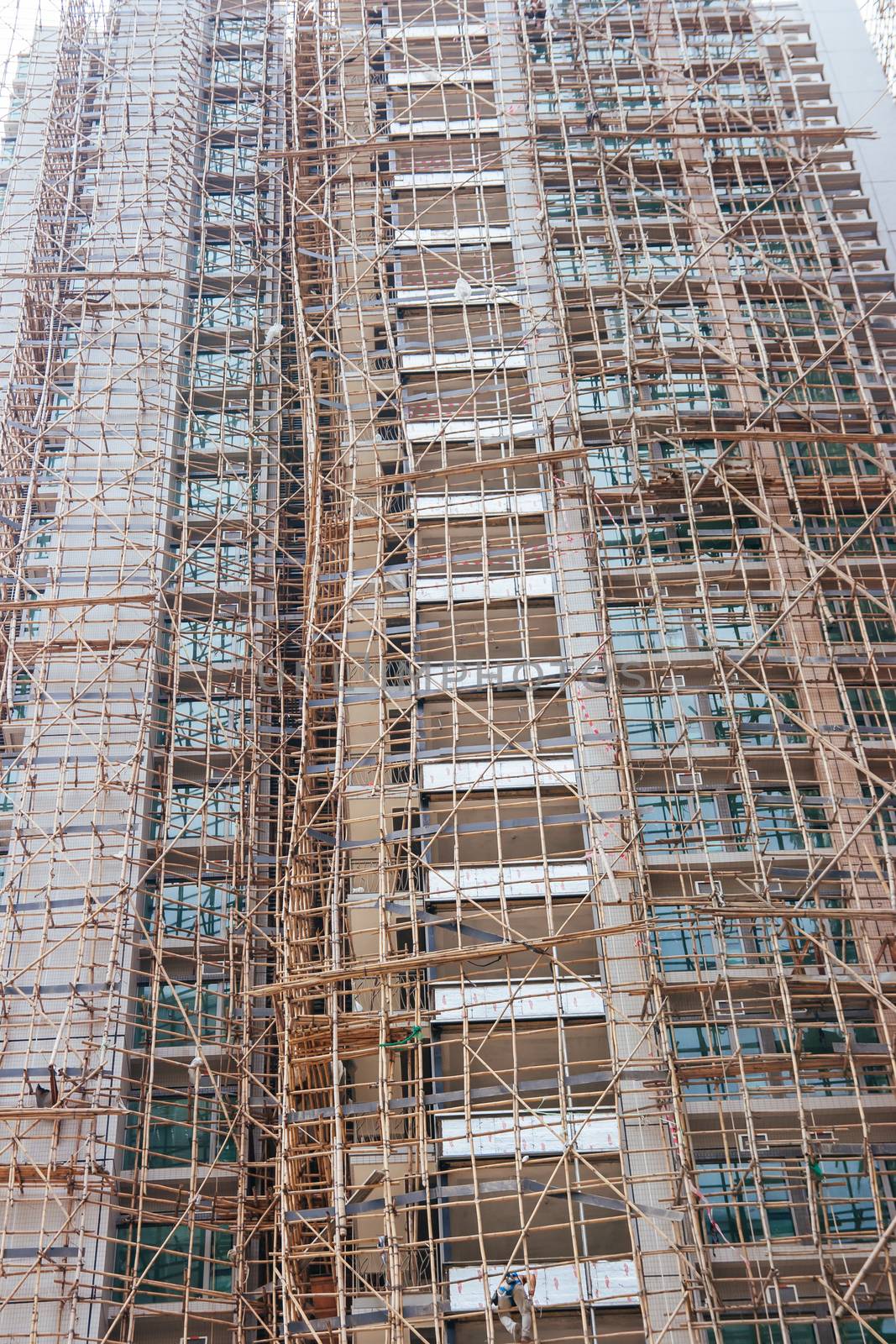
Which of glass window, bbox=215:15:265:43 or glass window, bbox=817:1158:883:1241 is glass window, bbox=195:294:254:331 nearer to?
glass window, bbox=215:15:265:43

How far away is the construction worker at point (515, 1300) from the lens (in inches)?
565

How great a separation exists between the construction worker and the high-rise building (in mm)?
92

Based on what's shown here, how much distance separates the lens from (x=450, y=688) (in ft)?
60.0

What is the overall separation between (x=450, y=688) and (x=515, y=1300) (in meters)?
7.88

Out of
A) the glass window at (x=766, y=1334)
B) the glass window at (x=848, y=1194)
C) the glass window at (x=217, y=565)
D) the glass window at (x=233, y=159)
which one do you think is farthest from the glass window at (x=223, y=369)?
the glass window at (x=766, y=1334)

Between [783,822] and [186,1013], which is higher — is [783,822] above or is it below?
above

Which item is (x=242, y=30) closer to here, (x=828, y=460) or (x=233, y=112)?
(x=233, y=112)

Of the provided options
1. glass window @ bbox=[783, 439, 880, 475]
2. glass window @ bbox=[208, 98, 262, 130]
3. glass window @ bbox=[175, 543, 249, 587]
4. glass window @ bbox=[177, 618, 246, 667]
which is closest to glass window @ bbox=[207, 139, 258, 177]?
glass window @ bbox=[208, 98, 262, 130]

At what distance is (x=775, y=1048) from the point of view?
57.6 ft

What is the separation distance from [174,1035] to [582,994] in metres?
5.38

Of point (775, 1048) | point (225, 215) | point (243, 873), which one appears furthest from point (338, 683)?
point (225, 215)

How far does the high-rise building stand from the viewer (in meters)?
15.8

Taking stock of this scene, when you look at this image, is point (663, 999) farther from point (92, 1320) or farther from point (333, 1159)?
point (92, 1320)

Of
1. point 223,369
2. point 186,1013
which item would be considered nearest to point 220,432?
point 223,369
